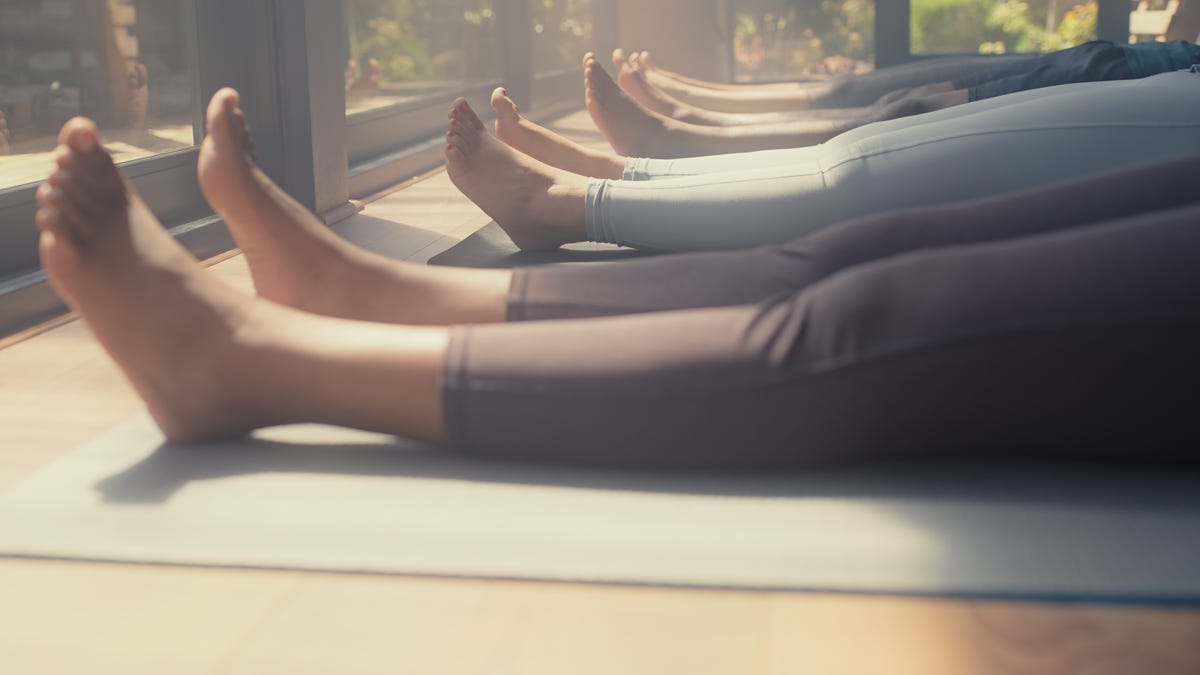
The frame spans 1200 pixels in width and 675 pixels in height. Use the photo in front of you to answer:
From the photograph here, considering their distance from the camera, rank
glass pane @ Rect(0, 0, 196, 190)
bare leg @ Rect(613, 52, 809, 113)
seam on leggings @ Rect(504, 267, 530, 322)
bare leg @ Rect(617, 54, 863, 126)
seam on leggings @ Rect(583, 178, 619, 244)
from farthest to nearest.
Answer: bare leg @ Rect(613, 52, 809, 113)
bare leg @ Rect(617, 54, 863, 126)
glass pane @ Rect(0, 0, 196, 190)
seam on leggings @ Rect(583, 178, 619, 244)
seam on leggings @ Rect(504, 267, 530, 322)

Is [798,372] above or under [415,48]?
under

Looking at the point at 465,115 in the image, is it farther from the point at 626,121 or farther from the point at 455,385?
the point at 455,385

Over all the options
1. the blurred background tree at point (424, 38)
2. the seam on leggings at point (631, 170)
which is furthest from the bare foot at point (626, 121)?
the blurred background tree at point (424, 38)

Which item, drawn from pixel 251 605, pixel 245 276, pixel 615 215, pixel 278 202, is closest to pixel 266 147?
pixel 245 276

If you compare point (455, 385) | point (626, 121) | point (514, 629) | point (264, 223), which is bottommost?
point (514, 629)

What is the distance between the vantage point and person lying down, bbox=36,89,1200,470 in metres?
0.87

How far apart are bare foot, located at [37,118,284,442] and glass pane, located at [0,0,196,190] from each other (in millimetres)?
684

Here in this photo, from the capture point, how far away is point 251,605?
827 mm

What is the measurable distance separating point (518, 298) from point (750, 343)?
0.30 m

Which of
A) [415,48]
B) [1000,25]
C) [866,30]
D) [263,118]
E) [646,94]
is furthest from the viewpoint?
[866,30]

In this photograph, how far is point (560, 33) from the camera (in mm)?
6848

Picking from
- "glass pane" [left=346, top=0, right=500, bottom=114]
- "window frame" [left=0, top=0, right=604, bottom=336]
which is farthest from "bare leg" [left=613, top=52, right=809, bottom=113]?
"window frame" [left=0, top=0, right=604, bottom=336]

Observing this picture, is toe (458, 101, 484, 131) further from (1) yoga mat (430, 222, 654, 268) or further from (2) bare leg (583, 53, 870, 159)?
(2) bare leg (583, 53, 870, 159)

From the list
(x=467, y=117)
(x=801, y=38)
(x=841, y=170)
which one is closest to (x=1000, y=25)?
(x=801, y=38)
